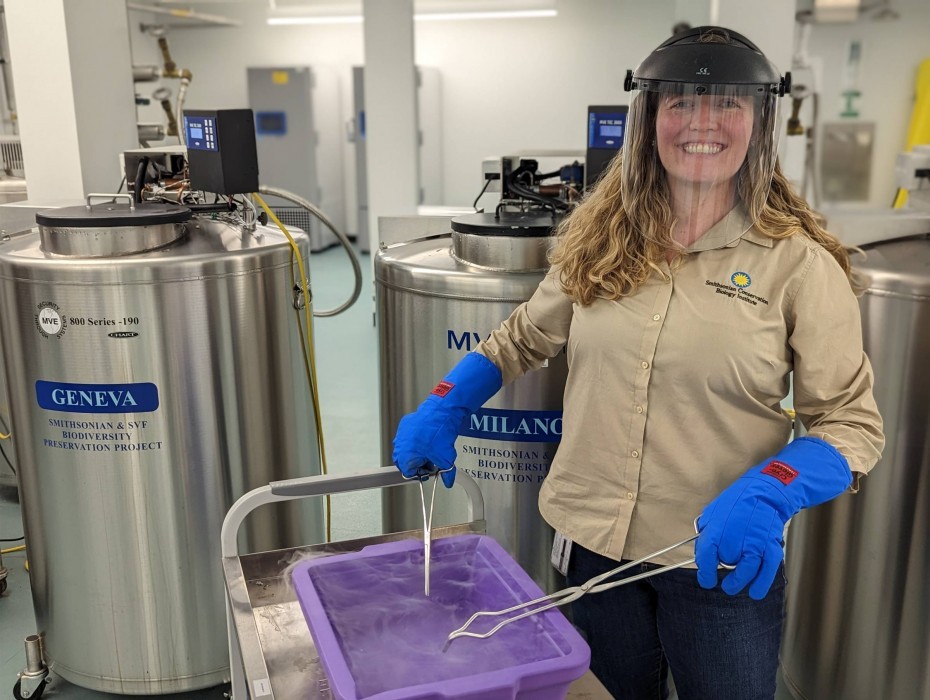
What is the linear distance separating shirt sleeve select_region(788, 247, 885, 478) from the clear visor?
117 mm

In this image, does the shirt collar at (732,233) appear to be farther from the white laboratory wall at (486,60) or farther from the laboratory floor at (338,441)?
the white laboratory wall at (486,60)

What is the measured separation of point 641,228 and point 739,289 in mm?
151

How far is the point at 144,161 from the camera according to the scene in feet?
6.82

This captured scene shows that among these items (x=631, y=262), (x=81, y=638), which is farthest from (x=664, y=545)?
(x=81, y=638)

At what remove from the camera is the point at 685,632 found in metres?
1.13

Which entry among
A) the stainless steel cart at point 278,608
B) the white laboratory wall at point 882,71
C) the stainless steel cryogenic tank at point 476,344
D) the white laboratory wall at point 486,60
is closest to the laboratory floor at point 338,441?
the stainless steel cryogenic tank at point 476,344

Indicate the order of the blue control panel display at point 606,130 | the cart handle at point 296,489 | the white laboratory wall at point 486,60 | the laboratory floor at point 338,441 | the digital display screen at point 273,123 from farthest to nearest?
1. the digital display screen at point 273,123
2. the white laboratory wall at point 486,60
3. the laboratory floor at point 338,441
4. the blue control panel display at point 606,130
5. the cart handle at point 296,489

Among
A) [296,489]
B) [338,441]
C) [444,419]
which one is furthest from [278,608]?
[338,441]

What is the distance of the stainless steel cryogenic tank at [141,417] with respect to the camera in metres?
1.61

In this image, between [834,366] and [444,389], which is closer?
[834,366]

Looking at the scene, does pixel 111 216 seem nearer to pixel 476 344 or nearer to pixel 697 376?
pixel 476 344

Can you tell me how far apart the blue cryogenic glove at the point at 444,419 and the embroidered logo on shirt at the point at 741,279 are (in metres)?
0.36

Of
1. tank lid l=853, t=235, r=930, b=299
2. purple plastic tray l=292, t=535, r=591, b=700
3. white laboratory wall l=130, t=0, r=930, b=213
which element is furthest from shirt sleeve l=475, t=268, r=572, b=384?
white laboratory wall l=130, t=0, r=930, b=213

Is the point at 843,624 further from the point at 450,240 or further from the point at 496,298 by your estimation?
the point at 450,240
